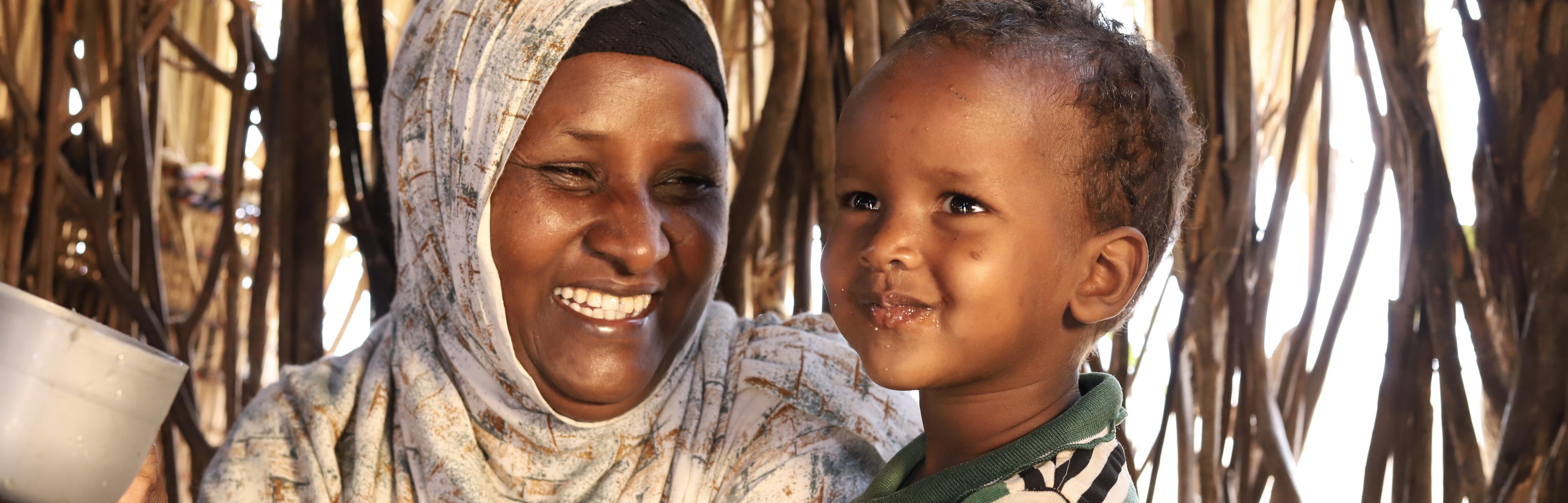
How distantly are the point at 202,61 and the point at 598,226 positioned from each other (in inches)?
53.2

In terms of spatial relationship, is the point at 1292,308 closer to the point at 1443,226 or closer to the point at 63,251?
the point at 1443,226

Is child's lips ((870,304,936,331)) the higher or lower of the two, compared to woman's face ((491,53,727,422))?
lower

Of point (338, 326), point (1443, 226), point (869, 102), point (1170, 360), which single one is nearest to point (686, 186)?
point (869, 102)

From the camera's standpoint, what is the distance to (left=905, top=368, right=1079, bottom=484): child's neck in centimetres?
108

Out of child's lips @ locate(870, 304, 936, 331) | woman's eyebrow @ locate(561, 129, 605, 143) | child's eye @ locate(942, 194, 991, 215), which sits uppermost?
woman's eyebrow @ locate(561, 129, 605, 143)

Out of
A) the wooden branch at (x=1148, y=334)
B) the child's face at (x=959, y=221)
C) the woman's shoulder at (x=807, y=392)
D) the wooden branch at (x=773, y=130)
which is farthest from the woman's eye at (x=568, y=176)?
the wooden branch at (x=1148, y=334)

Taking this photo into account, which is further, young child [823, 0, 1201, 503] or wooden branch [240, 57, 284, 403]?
wooden branch [240, 57, 284, 403]

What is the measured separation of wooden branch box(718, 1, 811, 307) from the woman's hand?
885 millimetres

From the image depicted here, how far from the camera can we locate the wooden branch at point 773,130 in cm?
191

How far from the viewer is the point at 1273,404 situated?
1683mm

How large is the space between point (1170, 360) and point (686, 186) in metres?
0.78

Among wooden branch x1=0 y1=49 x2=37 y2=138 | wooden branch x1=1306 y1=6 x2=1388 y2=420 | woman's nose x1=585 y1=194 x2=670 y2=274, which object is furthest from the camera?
wooden branch x1=0 y1=49 x2=37 y2=138

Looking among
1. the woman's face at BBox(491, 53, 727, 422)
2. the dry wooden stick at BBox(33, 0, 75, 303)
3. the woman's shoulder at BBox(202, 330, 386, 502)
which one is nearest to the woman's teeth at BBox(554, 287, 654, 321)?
the woman's face at BBox(491, 53, 727, 422)

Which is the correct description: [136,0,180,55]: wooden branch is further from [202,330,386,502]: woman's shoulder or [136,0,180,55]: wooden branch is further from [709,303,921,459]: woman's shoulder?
[709,303,921,459]: woman's shoulder
